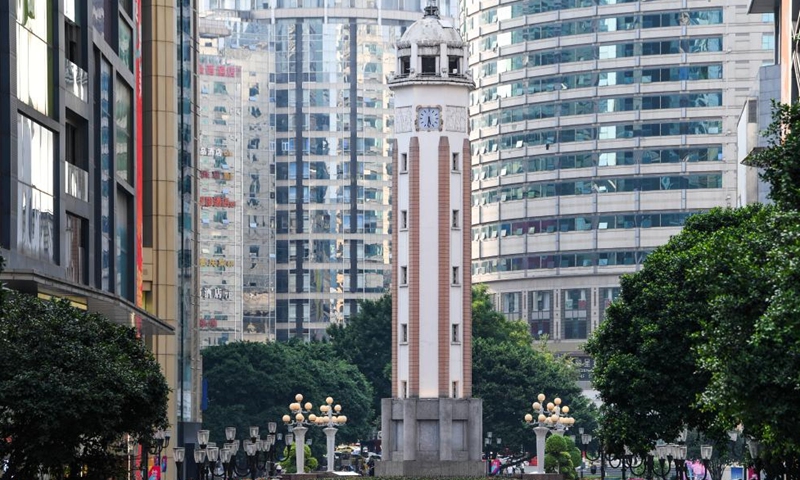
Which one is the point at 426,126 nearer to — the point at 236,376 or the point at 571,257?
the point at 236,376

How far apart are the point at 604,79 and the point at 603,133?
4973 millimetres

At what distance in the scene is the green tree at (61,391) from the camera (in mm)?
44656

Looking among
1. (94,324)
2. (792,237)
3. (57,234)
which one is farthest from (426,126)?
(792,237)

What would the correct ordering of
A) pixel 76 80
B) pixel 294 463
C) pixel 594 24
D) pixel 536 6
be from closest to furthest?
pixel 76 80
pixel 294 463
pixel 594 24
pixel 536 6

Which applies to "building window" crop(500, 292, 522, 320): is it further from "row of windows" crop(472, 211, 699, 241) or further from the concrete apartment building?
the concrete apartment building

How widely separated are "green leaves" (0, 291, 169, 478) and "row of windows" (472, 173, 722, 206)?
139m

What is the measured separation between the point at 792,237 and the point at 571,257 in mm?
149047

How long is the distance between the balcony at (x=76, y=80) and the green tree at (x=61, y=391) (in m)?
11.3

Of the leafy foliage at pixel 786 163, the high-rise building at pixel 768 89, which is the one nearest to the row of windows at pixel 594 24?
the high-rise building at pixel 768 89

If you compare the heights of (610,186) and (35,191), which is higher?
(610,186)

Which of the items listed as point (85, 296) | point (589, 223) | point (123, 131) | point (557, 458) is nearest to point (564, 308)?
point (589, 223)

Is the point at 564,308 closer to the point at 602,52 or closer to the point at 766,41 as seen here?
the point at 602,52

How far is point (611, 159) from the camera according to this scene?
18612 cm

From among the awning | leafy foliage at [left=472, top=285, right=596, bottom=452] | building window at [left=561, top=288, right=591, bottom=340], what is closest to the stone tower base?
leafy foliage at [left=472, top=285, right=596, bottom=452]
